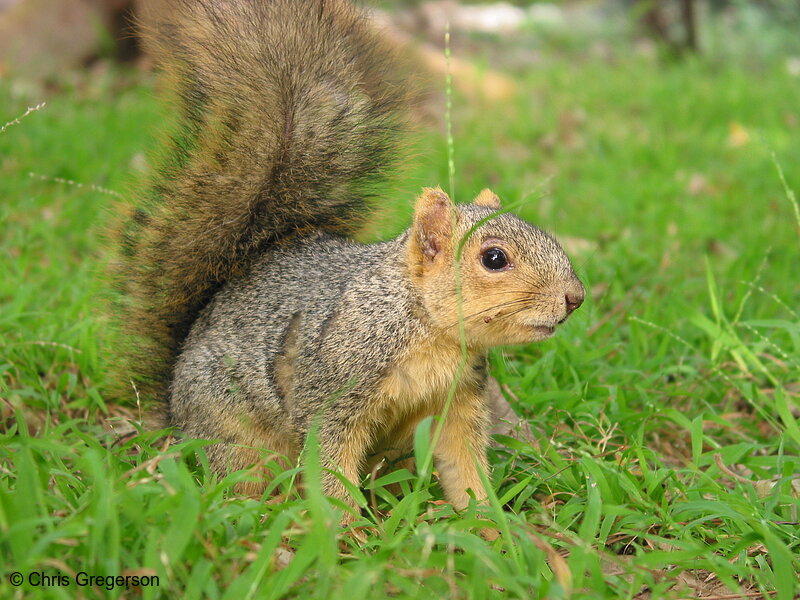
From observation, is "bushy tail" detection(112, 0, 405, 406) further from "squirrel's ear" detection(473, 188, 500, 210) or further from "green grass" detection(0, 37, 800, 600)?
"squirrel's ear" detection(473, 188, 500, 210)

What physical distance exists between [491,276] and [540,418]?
66 cm

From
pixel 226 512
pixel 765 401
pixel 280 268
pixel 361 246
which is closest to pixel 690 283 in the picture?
pixel 765 401

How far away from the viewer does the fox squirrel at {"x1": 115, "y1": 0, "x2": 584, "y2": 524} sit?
212 cm

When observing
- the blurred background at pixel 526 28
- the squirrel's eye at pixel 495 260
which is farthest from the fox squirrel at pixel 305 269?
the blurred background at pixel 526 28

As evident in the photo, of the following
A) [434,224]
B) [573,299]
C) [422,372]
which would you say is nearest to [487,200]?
[434,224]

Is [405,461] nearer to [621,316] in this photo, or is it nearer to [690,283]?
[621,316]

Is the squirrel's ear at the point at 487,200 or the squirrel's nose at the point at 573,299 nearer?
the squirrel's nose at the point at 573,299

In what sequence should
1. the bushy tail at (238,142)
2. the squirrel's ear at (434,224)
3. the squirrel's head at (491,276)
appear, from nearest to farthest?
the squirrel's head at (491,276)
the squirrel's ear at (434,224)
the bushy tail at (238,142)

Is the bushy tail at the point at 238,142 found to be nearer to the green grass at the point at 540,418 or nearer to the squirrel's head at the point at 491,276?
the green grass at the point at 540,418

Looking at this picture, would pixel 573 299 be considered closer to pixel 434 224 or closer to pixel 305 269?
pixel 434 224

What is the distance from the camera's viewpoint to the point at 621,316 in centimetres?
324

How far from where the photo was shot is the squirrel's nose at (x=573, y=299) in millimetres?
2051

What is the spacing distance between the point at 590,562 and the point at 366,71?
1.64m

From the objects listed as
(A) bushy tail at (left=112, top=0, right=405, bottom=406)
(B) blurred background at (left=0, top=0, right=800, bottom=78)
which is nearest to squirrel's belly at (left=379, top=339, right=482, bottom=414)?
(A) bushy tail at (left=112, top=0, right=405, bottom=406)
